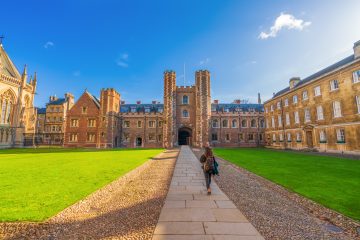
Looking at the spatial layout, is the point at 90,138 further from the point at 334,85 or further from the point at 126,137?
the point at 334,85

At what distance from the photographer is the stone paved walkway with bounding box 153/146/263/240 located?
3.52 meters

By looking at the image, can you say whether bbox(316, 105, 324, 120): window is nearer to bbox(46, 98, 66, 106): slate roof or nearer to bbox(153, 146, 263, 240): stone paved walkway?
bbox(153, 146, 263, 240): stone paved walkway

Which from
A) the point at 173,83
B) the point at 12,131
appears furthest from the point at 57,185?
the point at 12,131

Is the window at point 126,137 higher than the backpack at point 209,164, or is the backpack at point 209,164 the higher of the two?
the window at point 126,137

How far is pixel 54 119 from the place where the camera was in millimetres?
57156

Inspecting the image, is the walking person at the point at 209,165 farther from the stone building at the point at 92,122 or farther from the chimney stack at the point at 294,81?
the stone building at the point at 92,122

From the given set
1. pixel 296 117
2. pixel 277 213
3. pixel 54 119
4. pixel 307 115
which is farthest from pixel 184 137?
pixel 54 119

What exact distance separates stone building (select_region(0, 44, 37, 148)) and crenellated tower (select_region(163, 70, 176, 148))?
1282 inches

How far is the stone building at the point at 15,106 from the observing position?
128 feet

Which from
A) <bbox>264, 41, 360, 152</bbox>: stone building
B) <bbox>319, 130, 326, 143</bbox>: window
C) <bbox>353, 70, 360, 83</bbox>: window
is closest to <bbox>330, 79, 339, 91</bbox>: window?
<bbox>264, 41, 360, 152</bbox>: stone building

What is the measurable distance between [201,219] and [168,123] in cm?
3484

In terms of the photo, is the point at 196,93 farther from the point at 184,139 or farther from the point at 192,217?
the point at 192,217

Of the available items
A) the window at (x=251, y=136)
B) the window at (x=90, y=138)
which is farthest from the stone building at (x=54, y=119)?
the window at (x=251, y=136)

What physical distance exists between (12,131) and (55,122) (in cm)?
1596
